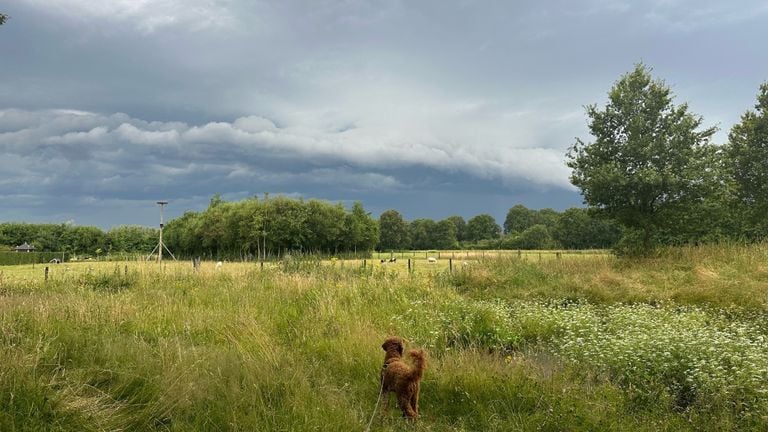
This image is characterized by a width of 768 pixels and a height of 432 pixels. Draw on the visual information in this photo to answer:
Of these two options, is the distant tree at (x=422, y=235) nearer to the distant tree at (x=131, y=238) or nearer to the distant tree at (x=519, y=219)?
the distant tree at (x=519, y=219)

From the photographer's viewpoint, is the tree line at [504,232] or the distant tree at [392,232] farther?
the distant tree at [392,232]

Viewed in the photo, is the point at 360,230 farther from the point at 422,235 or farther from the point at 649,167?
the point at 649,167

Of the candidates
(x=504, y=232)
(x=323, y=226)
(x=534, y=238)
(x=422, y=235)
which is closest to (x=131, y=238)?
(x=323, y=226)

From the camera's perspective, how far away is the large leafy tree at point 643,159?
64.3 feet

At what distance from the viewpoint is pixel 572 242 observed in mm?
84875

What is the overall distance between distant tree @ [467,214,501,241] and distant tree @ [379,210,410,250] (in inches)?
817

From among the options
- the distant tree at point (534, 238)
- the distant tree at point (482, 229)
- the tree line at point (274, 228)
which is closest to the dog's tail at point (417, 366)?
the tree line at point (274, 228)

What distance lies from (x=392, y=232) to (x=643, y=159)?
281 feet

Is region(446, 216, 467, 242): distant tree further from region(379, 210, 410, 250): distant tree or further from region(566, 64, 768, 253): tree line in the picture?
region(566, 64, 768, 253): tree line

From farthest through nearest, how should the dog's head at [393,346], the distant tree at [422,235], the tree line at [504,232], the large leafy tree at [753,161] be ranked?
the distant tree at [422,235]
the tree line at [504,232]
the large leafy tree at [753,161]
the dog's head at [393,346]

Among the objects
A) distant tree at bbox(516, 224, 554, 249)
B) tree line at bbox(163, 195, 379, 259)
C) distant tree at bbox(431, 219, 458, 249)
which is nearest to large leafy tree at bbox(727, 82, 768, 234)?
tree line at bbox(163, 195, 379, 259)

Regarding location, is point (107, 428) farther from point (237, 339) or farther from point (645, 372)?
point (645, 372)

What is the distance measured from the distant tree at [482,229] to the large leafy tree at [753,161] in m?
91.1

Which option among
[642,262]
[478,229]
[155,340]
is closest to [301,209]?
[642,262]
